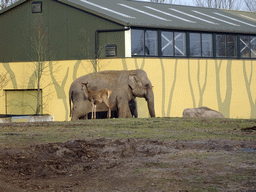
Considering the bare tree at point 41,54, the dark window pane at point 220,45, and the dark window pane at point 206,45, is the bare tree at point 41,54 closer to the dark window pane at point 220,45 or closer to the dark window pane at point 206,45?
the dark window pane at point 206,45

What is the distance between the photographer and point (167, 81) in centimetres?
2659

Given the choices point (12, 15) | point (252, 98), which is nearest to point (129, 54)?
point (12, 15)

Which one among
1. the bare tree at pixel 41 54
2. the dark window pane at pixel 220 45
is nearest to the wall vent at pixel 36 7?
the bare tree at pixel 41 54

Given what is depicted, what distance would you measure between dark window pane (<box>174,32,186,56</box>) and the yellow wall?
0.50 meters

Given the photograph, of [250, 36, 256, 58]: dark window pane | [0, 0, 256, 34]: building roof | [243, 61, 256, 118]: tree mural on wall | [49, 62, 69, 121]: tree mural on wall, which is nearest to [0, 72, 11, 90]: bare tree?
[49, 62, 69, 121]: tree mural on wall

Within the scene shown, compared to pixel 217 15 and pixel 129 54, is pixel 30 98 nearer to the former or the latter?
pixel 129 54

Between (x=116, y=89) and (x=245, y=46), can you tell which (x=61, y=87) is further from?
(x=245, y=46)

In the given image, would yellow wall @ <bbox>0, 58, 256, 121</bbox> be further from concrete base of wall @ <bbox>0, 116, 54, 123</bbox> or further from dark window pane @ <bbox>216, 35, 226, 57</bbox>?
concrete base of wall @ <bbox>0, 116, 54, 123</bbox>

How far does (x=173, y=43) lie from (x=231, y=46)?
181 inches

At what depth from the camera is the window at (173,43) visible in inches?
1048

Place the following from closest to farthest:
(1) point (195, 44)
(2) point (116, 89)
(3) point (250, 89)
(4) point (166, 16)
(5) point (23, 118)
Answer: (2) point (116, 89), (5) point (23, 118), (1) point (195, 44), (4) point (166, 16), (3) point (250, 89)

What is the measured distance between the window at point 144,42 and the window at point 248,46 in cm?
673

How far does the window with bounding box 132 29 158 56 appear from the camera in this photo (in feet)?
83.5

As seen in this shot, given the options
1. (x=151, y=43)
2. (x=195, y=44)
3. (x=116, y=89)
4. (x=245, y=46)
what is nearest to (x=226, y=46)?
(x=245, y=46)
